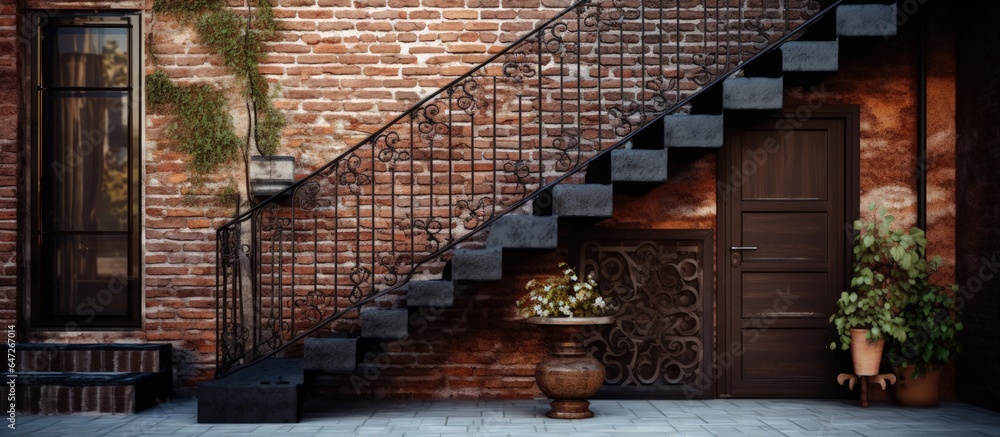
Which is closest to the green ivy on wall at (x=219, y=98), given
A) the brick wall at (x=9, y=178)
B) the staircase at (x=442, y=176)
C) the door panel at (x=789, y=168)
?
the staircase at (x=442, y=176)

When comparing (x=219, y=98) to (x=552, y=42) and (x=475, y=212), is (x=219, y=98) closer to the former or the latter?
(x=475, y=212)

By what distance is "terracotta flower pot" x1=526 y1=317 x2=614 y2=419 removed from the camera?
5.14m

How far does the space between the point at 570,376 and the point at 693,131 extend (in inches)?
63.9

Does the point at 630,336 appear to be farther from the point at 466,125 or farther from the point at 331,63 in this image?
the point at 331,63

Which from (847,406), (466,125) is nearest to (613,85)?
(466,125)

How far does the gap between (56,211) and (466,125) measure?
2927mm

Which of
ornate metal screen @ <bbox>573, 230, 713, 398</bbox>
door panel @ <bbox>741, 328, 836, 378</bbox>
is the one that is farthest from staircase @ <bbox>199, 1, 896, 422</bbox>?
door panel @ <bbox>741, 328, 836, 378</bbox>

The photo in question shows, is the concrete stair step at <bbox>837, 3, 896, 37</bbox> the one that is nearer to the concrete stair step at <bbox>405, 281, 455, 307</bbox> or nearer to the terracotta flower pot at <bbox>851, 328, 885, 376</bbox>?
the terracotta flower pot at <bbox>851, 328, 885, 376</bbox>

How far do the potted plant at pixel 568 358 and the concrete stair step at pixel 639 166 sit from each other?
0.70 meters

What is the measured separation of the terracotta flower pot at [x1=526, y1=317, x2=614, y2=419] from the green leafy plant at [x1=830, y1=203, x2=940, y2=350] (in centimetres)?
162

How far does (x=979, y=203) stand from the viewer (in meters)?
5.66

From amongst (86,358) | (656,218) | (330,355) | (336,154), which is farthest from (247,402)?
(656,218)

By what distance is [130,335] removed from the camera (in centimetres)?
602

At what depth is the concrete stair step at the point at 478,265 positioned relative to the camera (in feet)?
16.7
